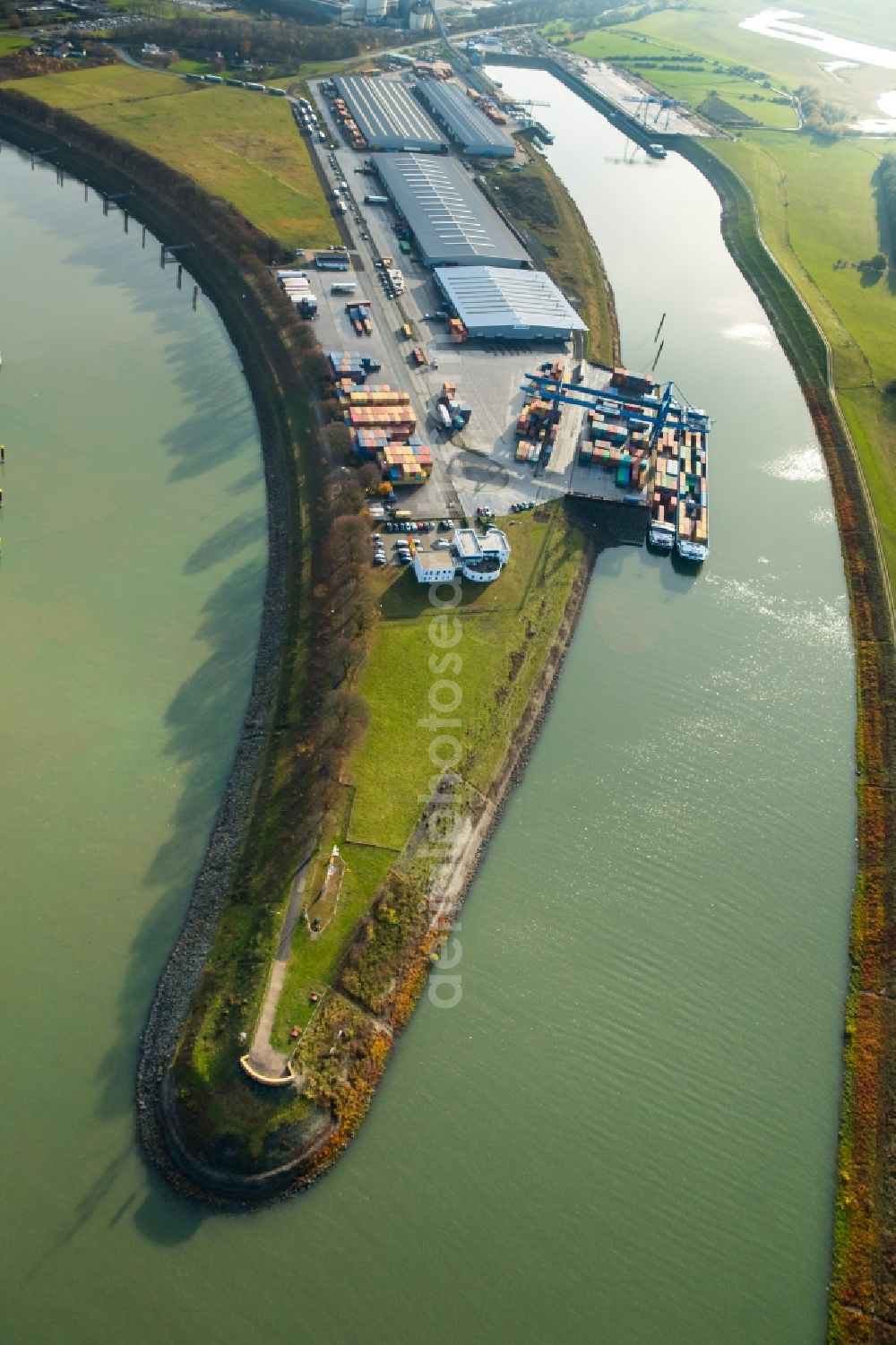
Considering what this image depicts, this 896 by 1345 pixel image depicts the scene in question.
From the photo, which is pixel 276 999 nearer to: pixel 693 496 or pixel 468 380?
pixel 693 496

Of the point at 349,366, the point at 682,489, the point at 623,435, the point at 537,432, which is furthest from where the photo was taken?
the point at 349,366

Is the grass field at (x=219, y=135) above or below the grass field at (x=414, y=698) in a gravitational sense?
above

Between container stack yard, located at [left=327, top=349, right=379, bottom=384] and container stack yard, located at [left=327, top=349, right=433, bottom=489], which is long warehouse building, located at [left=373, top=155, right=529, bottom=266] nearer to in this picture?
container stack yard, located at [left=327, top=349, right=379, bottom=384]

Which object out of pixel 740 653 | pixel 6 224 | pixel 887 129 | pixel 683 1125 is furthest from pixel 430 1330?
pixel 887 129

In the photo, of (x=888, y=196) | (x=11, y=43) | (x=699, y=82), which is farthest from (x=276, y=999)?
(x=699, y=82)

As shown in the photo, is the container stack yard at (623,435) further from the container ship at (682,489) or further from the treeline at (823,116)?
the treeline at (823,116)

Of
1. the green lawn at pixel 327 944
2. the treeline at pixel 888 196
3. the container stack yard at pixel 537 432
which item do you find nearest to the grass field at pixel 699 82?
the treeline at pixel 888 196
